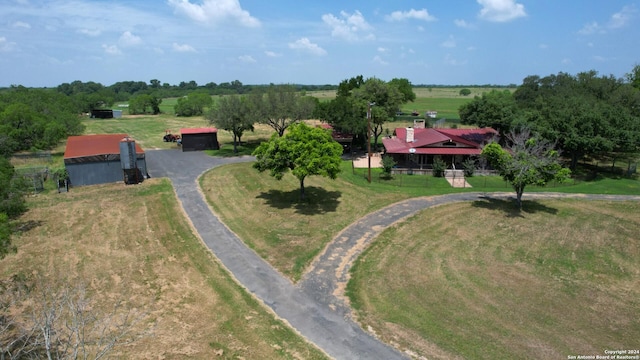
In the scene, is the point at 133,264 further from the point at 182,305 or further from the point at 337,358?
the point at 337,358

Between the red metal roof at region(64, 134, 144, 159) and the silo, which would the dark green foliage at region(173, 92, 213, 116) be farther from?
the silo

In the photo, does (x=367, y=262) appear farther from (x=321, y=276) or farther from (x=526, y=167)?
(x=526, y=167)

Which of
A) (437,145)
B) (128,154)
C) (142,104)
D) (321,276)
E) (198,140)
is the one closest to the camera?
(321,276)

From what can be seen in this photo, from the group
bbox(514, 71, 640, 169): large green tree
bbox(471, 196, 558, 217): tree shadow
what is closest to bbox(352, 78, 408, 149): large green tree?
bbox(514, 71, 640, 169): large green tree

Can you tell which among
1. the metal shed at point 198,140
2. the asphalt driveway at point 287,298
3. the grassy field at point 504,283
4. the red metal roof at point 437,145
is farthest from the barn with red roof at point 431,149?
the metal shed at point 198,140

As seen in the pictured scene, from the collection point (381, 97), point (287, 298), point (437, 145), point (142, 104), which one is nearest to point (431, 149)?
point (437, 145)

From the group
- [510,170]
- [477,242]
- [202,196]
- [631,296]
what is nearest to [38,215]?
[202,196]
